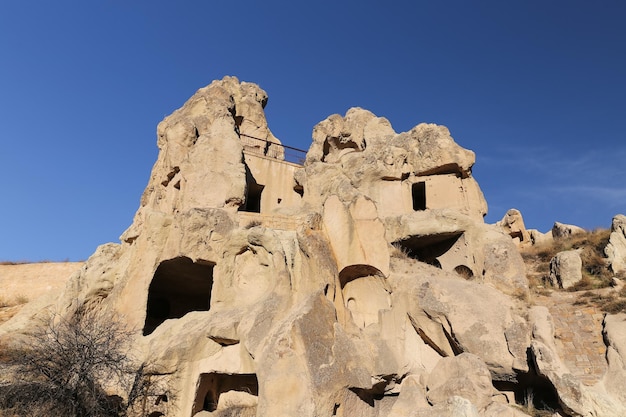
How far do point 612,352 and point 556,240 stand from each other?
10832 millimetres

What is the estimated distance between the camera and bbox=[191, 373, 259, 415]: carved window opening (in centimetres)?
1006

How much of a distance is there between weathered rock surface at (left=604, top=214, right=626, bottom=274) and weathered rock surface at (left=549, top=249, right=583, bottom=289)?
0.81 metres

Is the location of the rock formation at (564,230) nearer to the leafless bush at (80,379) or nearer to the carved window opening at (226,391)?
the carved window opening at (226,391)

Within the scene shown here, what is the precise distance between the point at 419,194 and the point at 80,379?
13.1 m

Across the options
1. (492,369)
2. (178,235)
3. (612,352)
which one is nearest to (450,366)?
(492,369)

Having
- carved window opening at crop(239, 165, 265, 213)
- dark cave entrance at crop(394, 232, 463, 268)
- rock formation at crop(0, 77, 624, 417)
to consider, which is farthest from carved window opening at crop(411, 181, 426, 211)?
carved window opening at crop(239, 165, 265, 213)

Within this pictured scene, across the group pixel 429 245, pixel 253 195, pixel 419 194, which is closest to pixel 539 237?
pixel 419 194

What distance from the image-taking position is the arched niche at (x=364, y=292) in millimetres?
10938

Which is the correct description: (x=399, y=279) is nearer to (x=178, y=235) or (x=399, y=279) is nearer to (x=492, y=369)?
(x=492, y=369)

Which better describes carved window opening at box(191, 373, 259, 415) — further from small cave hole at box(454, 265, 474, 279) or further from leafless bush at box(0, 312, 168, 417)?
small cave hole at box(454, 265, 474, 279)

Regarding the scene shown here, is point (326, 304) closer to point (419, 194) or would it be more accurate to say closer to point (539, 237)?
point (419, 194)

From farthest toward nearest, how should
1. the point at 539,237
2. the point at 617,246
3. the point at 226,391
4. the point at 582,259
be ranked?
the point at 539,237 < the point at 582,259 < the point at 617,246 < the point at 226,391

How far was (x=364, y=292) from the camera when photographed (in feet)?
36.8

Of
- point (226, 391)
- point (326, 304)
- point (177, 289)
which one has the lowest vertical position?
point (226, 391)
